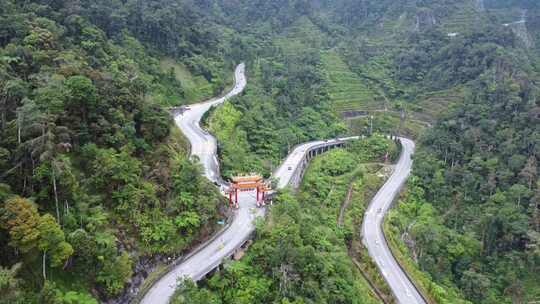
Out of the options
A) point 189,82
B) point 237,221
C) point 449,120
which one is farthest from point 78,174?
point 449,120

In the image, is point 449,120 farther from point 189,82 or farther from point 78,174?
point 78,174

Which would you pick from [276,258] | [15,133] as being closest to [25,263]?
[15,133]

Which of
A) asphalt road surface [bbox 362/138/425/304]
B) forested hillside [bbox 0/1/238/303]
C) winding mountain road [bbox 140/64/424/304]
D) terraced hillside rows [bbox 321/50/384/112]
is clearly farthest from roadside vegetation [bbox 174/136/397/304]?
terraced hillside rows [bbox 321/50/384/112]

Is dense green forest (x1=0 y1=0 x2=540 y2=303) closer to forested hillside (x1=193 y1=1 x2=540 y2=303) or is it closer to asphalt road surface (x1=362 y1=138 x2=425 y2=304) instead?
forested hillside (x1=193 y1=1 x2=540 y2=303)

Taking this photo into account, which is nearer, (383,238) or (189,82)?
(383,238)

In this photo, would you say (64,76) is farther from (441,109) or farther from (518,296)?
(441,109)

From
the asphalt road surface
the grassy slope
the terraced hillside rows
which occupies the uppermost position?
the grassy slope

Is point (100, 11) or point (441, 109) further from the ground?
point (100, 11)
